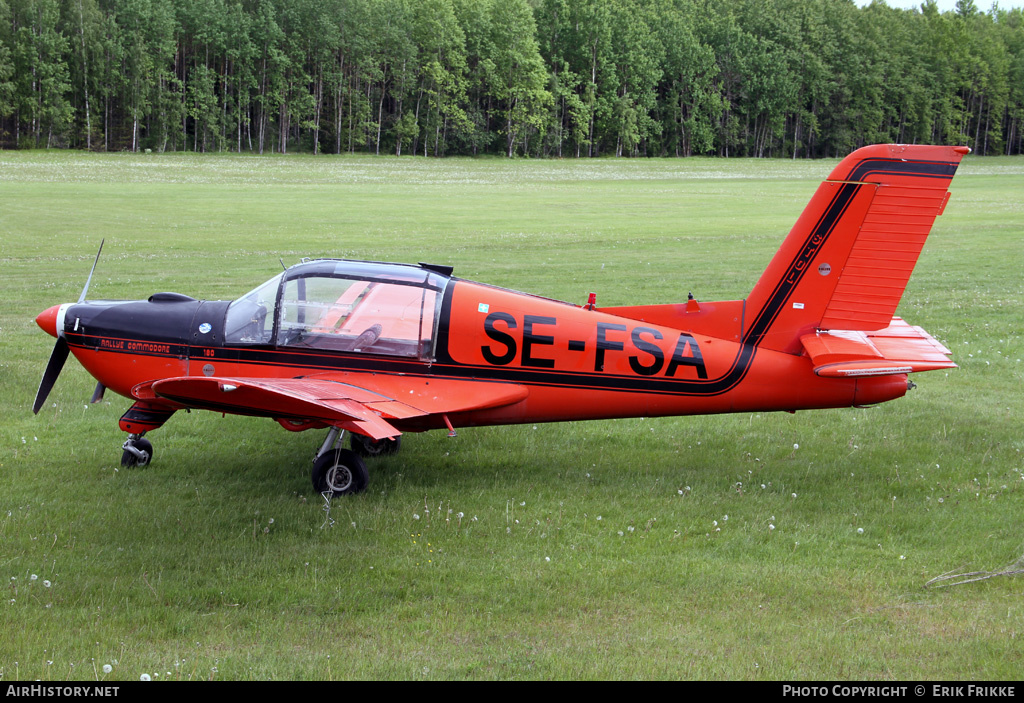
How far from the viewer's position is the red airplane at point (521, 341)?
28.0 feet

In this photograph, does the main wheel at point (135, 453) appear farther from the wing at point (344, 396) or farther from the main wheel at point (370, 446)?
the main wheel at point (370, 446)

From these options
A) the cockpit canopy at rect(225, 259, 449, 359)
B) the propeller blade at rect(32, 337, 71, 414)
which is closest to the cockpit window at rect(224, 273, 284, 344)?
the cockpit canopy at rect(225, 259, 449, 359)

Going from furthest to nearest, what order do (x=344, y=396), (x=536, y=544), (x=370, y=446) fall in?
1. (x=370, y=446)
2. (x=344, y=396)
3. (x=536, y=544)

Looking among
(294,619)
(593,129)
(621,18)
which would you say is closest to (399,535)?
(294,619)

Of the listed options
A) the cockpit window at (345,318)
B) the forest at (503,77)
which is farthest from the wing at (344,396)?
the forest at (503,77)

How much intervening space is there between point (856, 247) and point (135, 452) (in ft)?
25.4

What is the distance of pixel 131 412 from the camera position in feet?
28.5

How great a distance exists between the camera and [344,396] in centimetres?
802

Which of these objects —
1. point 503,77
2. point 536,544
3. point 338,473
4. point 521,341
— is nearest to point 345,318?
point 338,473

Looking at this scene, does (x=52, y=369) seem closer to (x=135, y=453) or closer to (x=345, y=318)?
(x=135, y=453)

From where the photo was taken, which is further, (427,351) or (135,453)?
(135,453)

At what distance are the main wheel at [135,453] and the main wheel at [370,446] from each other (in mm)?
2211

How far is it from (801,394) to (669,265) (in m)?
15.6

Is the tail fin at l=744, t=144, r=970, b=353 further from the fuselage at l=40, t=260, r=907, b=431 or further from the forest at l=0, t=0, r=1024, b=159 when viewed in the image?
the forest at l=0, t=0, r=1024, b=159
